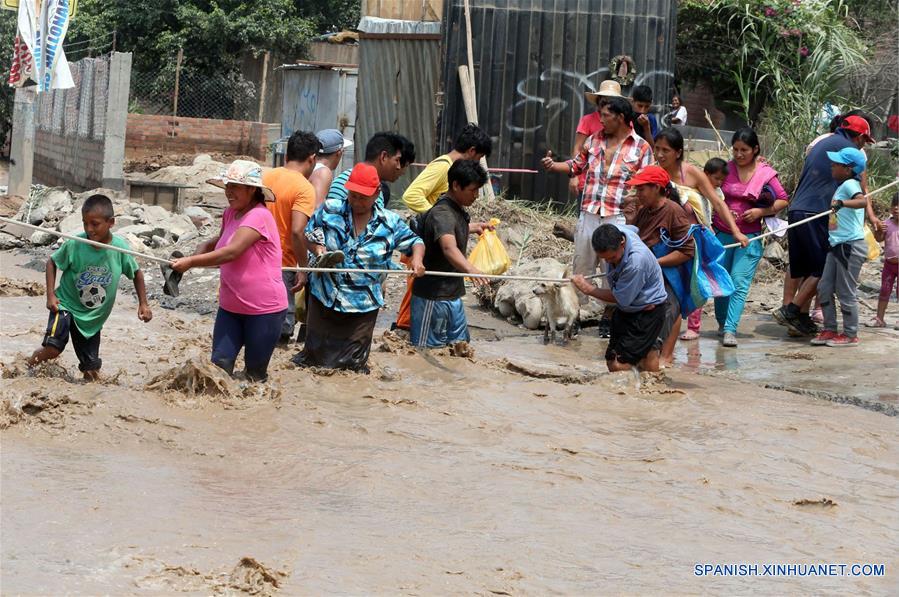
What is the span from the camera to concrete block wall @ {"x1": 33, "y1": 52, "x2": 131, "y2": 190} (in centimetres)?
1697

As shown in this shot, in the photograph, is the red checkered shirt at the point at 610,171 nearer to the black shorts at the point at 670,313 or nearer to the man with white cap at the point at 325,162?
the black shorts at the point at 670,313

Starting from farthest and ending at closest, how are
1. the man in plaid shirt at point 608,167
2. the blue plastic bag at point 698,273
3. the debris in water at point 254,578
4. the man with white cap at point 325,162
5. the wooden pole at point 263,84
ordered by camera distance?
1. the wooden pole at point 263,84
2. the man in plaid shirt at point 608,167
3. the man with white cap at point 325,162
4. the blue plastic bag at point 698,273
5. the debris in water at point 254,578

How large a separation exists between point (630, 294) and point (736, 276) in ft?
8.25

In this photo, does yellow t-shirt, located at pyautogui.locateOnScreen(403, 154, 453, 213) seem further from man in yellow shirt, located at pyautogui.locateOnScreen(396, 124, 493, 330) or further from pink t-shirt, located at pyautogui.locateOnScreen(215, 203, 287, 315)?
pink t-shirt, located at pyautogui.locateOnScreen(215, 203, 287, 315)

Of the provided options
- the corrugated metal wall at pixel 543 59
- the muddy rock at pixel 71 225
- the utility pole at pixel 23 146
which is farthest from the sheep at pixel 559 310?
the utility pole at pixel 23 146

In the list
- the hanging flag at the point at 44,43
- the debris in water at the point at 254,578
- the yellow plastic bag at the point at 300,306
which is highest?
the hanging flag at the point at 44,43

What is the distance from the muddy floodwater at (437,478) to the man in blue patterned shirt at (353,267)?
0.72ft

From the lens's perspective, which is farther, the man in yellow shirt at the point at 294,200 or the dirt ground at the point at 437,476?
the man in yellow shirt at the point at 294,200

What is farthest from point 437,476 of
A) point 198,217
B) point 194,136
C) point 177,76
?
point 194,136

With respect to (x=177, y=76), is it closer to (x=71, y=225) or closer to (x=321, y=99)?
(x=321, y=99)

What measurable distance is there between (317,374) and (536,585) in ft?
10.2

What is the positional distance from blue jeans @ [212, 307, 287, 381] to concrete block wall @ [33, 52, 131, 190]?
39.0 feet

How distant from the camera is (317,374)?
263 inches

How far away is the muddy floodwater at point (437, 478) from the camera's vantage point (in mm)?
3846
